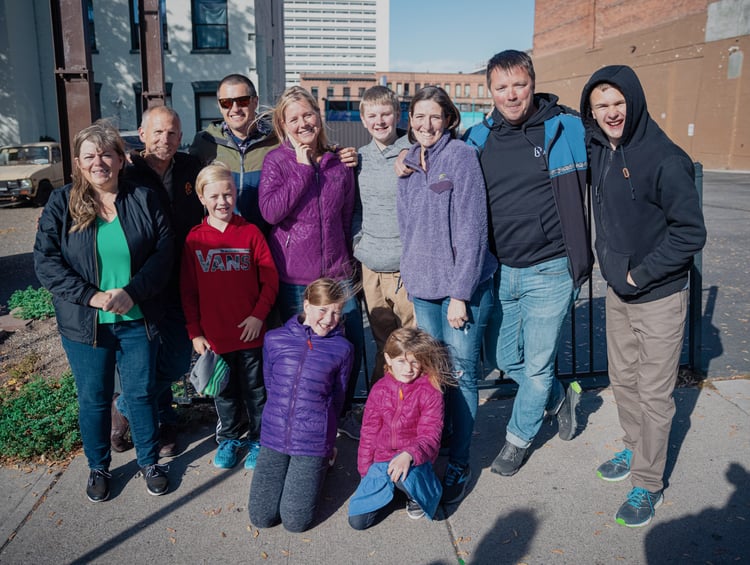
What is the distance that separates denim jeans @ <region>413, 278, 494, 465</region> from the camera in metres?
3.22

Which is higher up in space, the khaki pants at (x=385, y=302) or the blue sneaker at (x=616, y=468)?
the khaki pants at (x=385, y=302)

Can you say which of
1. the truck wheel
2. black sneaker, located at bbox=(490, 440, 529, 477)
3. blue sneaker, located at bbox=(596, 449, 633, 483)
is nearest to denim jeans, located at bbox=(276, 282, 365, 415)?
black sneaker, located at bbox=(490, 440, 529, 477)

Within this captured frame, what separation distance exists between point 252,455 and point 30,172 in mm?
14184

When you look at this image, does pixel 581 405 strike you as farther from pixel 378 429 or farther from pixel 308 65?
pixel 308 65

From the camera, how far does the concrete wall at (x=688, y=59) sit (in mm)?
25531

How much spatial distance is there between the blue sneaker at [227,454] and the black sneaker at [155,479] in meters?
0.32

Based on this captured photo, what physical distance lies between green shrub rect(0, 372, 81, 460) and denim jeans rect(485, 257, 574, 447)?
8.86 ft

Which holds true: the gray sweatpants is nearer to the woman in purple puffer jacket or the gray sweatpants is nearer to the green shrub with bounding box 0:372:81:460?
the woman in purple puffer jacket

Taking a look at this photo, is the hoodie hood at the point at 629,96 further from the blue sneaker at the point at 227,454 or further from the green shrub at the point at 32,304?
the green shrub at the point at 32,304

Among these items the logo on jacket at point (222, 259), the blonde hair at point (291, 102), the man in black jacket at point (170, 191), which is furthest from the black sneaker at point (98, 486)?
the blonde hair at point (291, 102)

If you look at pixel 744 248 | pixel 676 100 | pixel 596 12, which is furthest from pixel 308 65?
pixel 744 248

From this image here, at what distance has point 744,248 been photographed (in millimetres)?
10070

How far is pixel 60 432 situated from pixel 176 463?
81cm

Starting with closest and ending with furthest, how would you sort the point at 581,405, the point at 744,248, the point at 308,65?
the point at 581,405
the point at 744,248
the point at 308,65
